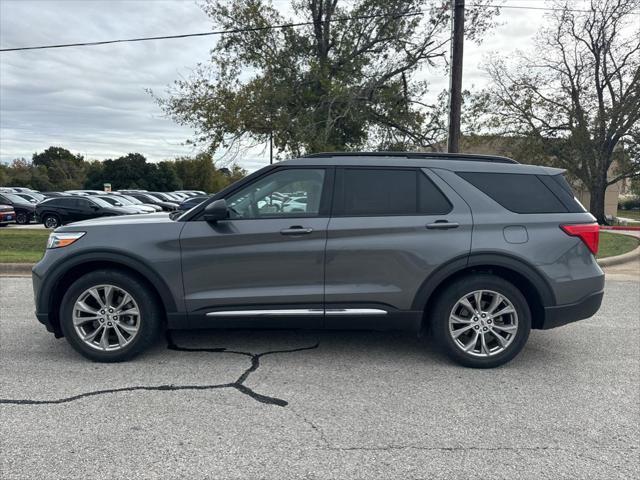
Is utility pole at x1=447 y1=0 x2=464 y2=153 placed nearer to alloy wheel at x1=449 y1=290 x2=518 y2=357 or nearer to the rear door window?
the rear door window

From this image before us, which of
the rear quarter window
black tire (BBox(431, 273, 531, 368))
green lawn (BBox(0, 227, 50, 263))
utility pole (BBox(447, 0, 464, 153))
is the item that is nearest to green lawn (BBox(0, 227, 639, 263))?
green lawn (BBox(0, 227, 50, 263))

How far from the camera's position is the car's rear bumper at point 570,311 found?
13.1ft

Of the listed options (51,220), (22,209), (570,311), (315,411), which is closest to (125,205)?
(51,220)

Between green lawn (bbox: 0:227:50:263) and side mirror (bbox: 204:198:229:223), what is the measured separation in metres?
6.54

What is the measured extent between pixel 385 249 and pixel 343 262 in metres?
0.36

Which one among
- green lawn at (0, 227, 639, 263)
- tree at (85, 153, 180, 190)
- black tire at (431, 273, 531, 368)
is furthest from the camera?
tree at (85, 153, 180, 190)

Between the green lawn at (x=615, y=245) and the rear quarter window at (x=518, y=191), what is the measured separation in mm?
7259

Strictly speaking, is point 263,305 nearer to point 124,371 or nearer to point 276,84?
point 124,371

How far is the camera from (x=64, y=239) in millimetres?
4055

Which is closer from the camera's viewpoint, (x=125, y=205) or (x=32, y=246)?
(x=32, y=246)

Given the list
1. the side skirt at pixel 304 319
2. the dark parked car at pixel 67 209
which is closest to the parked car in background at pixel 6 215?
the dark parked car at pixel 67 209

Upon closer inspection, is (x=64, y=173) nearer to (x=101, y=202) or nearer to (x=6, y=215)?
(x=6, y=215)

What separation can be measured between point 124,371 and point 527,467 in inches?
119

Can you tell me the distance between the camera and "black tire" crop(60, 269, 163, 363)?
3.98 metres
